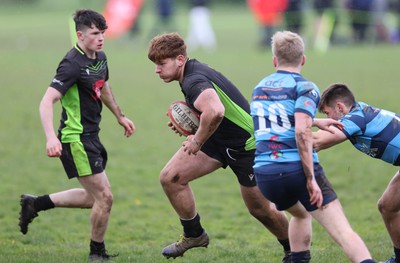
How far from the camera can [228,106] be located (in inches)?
261

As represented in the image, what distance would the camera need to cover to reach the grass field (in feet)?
25.7

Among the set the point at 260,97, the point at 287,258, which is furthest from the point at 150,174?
the point at 260,97

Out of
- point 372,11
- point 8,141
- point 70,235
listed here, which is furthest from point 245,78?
point 70,235

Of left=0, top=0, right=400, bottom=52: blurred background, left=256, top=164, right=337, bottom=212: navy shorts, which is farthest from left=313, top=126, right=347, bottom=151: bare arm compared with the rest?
left=0, top=0, right=400, bottom=52: blurred background

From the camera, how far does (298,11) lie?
27.6 metres

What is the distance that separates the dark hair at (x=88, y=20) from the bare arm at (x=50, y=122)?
2.10ft

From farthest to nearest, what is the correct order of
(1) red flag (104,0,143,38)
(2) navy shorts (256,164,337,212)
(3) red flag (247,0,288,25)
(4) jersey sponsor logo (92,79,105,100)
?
(1) red flag (104,0,143,38)
(3) red flag (247,0,288,25)
(4) jersey sponsor logo (92,79,105,100)
(2) navy shorts (256,164,337,212)

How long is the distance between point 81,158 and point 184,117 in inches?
39.4

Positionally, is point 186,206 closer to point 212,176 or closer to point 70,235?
point 70,235

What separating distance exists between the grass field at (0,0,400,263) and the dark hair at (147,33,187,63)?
183cm

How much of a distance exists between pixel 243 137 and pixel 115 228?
9.20 feet

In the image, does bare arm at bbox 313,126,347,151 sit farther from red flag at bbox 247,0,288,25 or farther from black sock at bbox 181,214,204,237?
red flag at bbox 247,0,288,25

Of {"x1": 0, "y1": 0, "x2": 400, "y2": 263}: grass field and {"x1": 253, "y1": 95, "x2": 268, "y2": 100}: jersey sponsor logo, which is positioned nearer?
{"x1": 253, "y1": 95, "x2": 268, "y2": 100}: jersey sponsor logo

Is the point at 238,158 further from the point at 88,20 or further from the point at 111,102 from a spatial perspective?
the point at 88,20
